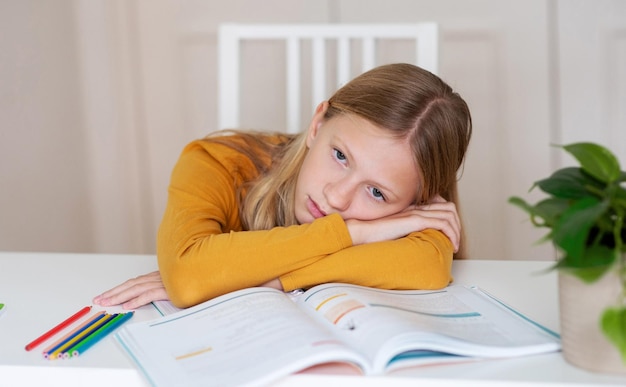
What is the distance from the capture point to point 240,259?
97cm

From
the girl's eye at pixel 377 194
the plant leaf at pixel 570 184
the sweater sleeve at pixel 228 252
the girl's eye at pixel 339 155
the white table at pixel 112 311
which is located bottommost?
the white table at pixel 112 311

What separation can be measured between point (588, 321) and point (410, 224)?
0.45 metres

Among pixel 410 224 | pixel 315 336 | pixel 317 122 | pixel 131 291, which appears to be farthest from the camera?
pixel 317 122

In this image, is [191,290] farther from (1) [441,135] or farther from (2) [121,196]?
(2) [121,196]

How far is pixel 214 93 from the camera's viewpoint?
2.47 meters

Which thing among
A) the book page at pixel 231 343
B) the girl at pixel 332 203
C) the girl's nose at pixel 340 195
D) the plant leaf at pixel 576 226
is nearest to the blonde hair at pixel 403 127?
the girl at pixel 332 203

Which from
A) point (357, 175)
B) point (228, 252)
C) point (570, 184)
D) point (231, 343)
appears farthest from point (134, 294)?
point (570, 184)

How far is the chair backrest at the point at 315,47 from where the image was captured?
1.53 metres

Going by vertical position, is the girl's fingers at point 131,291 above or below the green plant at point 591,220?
below

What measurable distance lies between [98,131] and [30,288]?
1532mm

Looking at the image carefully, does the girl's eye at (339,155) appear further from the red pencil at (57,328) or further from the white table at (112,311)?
the red pencil at (57,328)

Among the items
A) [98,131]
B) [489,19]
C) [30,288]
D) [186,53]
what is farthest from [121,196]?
[30,288]

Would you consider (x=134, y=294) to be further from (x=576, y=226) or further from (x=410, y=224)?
(x=576, y=226)

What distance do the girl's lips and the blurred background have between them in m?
1.12
